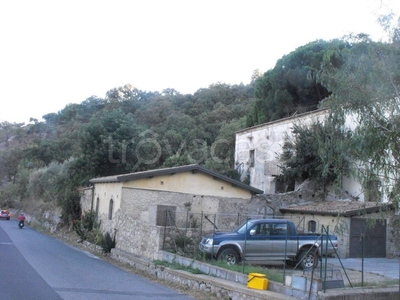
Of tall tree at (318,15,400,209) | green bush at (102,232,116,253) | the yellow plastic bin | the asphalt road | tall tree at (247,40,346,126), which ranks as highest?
tall tree at (247,40,346,126)

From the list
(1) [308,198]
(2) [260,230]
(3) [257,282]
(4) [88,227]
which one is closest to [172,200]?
(4) [88,227]

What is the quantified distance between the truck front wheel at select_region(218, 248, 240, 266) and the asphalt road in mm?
2634

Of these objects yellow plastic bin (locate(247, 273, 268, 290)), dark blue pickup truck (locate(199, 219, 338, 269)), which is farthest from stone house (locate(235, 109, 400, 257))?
yellow plastic bin (locate(247, 273, 268, 290))

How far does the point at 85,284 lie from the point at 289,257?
762 cm

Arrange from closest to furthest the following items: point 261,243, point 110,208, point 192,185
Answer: point 261,243, point 110,208, point 192,185

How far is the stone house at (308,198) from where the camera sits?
20.2m

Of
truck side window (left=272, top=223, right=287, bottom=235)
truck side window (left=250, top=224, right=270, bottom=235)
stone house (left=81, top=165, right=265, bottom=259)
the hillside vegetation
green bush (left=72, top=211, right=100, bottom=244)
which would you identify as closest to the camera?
the hillside vegetation

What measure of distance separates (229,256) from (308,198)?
44.7 feet

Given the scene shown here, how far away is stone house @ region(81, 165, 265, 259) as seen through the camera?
22219 mm

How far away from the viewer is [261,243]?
53.1 ft

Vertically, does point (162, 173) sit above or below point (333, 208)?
above

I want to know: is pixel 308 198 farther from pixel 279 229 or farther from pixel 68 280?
pixel 68 280

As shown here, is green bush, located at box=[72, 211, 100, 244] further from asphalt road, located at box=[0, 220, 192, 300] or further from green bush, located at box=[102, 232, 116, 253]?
asphalt road, located at box=[0, 220, 192, 300]

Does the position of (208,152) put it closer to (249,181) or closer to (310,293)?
(249,181)
